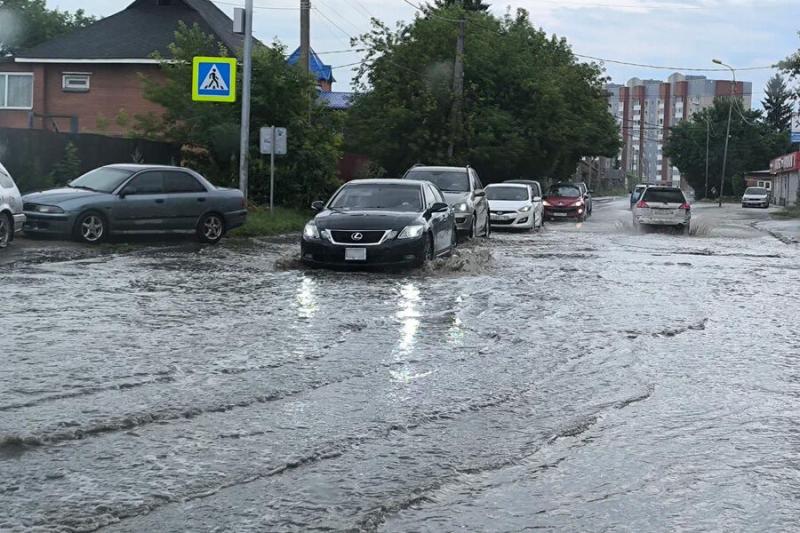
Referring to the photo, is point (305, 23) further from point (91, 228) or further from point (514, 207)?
point (91, 228)

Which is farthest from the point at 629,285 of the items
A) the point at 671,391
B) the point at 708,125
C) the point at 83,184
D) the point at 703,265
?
the point at 708,125

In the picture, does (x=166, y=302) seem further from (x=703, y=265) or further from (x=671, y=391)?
(x=703, y=265)

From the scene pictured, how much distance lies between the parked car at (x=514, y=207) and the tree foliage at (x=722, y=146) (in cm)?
7824

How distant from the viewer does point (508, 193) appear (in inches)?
1268

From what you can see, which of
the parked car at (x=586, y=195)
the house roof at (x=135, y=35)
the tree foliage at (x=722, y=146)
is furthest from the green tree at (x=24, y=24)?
the tree foliage at (x=722, y=146)

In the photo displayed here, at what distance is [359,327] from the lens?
1049 centimetres

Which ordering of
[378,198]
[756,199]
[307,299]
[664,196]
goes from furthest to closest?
[756,199] < [664,196] < [378,198] < [307,299]

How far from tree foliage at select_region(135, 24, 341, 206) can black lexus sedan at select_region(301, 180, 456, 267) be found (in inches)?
507

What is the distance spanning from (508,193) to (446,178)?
7.17 m

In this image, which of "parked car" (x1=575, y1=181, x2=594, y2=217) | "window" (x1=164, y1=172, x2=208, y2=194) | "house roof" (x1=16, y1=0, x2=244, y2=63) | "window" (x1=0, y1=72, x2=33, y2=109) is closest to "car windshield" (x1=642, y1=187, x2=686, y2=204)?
"parked car" (x1=575, y1=181, x2=594, y2=217)

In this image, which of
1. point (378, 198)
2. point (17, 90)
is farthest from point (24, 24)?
point (378, 198)

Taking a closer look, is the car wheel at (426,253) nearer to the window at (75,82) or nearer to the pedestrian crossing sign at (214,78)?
the pedestrian crossing sign at (214,78)

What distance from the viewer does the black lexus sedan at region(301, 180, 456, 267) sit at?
15297 mm

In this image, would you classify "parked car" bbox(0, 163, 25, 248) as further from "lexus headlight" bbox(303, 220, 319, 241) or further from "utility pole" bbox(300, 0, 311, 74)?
"utility pole" bbox(300, 0, 311, 74)
